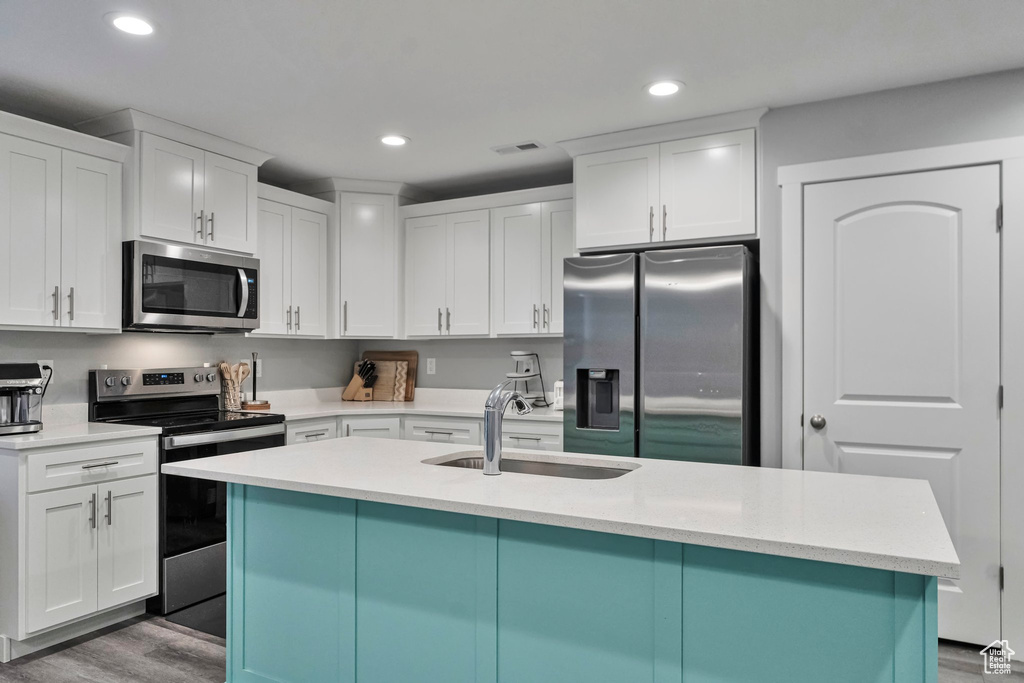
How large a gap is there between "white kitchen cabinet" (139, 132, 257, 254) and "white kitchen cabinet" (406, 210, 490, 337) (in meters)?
1.14

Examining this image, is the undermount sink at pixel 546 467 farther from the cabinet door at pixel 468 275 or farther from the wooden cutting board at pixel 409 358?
the wooden cutting board at pixel 409 358

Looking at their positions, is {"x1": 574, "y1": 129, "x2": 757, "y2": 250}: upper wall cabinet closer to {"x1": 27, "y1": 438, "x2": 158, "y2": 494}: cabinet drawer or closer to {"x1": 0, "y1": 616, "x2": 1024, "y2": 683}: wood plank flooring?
{"x1": 0, "y1": 616, "x2": 1024, "y2": 683}: wood plank flooring

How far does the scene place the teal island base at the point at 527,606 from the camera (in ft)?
4.37

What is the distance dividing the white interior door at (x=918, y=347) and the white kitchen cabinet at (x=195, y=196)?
3.05m

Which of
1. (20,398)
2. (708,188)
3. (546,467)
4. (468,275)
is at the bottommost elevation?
(546,467)

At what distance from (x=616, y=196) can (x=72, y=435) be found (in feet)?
9.22

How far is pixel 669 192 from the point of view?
344 cm

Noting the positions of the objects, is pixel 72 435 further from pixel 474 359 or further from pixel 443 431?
pixel 474 359

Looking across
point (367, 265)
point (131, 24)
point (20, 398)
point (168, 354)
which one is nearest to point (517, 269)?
point (367, 265)

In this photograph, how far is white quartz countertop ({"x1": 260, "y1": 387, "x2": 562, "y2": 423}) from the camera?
410cm

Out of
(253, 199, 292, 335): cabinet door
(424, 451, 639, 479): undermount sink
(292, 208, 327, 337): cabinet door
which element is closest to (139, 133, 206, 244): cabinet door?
(253, 199, 292, 335): cabinet door

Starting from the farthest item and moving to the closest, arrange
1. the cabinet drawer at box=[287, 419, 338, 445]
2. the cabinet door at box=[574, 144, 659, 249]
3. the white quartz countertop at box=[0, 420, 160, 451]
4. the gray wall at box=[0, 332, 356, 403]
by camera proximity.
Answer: the cabinet drawer at box=[287, 419, 338, 445]
the cabinet door at box=[574, 144, 659, 249]
the gray wall at box=[0, 332, 356, 403]
the white quartz countertop at box=[0, 420, 160, 451]

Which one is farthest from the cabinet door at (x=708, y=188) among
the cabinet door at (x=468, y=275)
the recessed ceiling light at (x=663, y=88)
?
the cabinet door at (x=468, y=275)

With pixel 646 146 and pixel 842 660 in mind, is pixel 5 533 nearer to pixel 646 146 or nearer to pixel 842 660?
pixel 842 660
